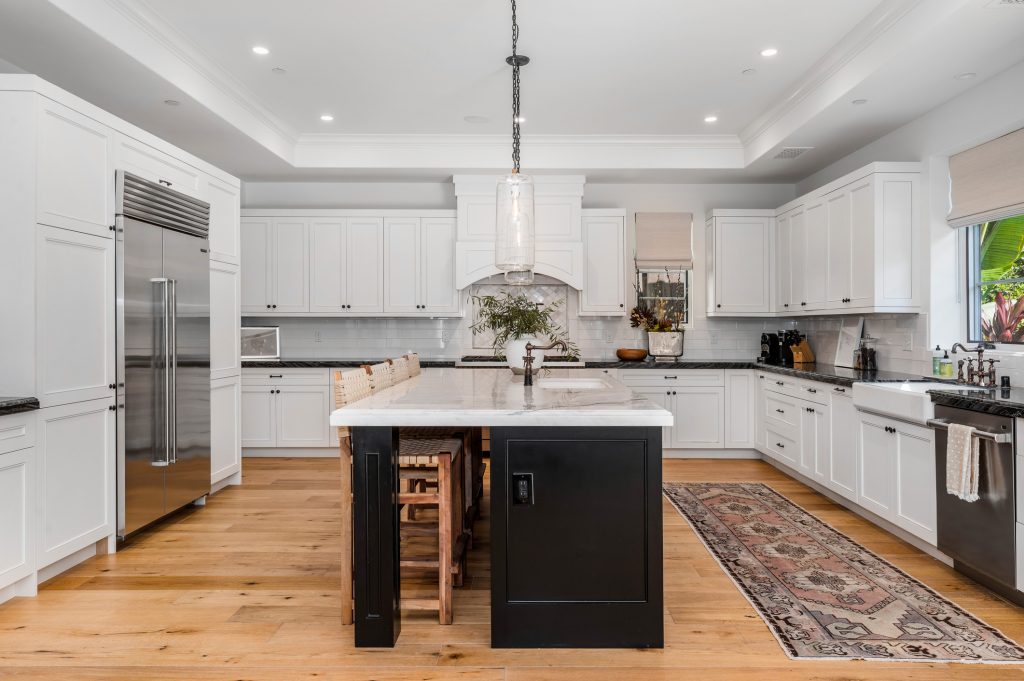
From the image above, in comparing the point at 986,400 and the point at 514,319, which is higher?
the point at 514,319

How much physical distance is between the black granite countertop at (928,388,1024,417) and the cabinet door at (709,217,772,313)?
282 cm

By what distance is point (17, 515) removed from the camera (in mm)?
2725

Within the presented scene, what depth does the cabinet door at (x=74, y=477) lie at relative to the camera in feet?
9.45

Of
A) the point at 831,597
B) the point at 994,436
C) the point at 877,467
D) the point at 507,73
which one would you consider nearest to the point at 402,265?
the point at 507,73

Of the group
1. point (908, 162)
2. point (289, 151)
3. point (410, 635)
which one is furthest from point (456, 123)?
point (410, 635)

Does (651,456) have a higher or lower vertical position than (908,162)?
lower

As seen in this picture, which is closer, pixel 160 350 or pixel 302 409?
pixel 160 350

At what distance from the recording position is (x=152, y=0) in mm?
3248

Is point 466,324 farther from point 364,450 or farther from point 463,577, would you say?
point 364,450

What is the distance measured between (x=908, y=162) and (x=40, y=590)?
5.63 meters

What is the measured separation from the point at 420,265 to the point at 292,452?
214 centimetres

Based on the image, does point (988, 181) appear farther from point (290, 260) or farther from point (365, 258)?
point (290, 260)

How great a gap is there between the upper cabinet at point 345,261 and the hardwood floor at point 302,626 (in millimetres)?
2734

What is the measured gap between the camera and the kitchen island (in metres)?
2.33
